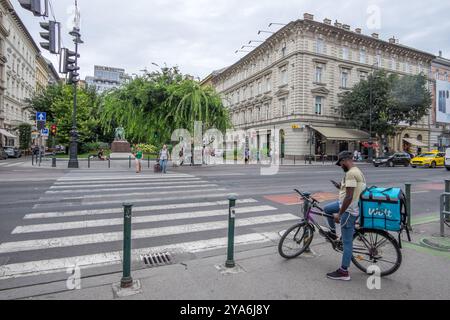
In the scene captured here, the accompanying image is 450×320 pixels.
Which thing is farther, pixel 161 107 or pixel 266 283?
pixel 161 107

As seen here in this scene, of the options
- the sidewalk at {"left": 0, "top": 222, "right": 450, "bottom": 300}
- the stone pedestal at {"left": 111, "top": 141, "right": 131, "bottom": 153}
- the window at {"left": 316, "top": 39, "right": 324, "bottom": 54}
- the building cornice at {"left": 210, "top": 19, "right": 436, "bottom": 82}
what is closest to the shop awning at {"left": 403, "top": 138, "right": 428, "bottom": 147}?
the building cornice at {"left": 210, "top": 19, "right": 436, "bottom": 82}

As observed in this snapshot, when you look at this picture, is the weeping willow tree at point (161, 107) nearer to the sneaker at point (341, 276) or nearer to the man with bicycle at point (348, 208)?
the man with bicycle at point (348, 208)

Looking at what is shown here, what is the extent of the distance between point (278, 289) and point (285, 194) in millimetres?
7368

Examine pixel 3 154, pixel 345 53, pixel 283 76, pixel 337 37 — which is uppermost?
pixel 337 37

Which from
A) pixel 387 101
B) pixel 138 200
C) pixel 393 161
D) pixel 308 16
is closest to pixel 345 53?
pixel 308 16

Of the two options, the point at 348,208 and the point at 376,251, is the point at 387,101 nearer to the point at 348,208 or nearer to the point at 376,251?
the point at 376,251

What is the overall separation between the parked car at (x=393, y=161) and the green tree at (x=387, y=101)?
18.9 ft

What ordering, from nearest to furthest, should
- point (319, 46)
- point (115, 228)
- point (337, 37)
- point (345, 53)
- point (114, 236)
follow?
point (114, 236)
point (115, 228)
point (319, 46)
point (337, 37)
point (345, 53)

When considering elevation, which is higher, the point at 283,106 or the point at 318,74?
the point at 318,74

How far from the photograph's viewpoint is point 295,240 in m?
4.80

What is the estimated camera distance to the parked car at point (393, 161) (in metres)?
30.0

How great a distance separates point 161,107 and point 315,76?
23579mm

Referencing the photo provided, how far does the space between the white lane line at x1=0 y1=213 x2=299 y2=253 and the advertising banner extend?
17729mm

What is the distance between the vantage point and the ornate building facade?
3659cm
